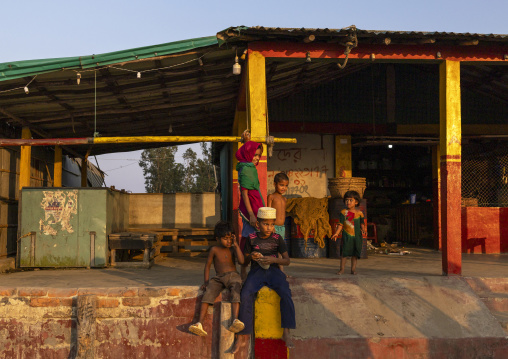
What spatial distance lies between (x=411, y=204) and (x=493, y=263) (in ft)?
16.2

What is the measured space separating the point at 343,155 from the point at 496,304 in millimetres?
6510

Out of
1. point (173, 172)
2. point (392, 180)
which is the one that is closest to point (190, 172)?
point (173, 172)

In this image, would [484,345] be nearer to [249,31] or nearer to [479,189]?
[249,31]

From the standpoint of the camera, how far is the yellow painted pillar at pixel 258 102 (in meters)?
7.24

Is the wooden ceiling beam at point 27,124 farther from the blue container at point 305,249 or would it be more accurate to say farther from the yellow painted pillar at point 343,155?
the yellow painted pillar at point 343,155

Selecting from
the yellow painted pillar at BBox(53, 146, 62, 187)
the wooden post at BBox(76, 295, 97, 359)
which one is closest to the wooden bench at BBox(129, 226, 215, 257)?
the yellow painted pillar at BBox(53, 146, 62, 187)

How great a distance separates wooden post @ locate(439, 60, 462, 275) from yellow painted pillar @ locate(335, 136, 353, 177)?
4.76 m

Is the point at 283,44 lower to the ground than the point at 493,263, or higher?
higher

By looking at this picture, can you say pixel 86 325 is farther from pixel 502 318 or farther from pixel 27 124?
pixel 27 124

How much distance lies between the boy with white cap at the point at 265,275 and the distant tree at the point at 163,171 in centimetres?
3168

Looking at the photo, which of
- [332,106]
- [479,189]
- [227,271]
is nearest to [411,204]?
[479,189]

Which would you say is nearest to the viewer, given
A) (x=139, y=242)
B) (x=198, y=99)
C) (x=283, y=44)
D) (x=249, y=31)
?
(x=249, y=31)

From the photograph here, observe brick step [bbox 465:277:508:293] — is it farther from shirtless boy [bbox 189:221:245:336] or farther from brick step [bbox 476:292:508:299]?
shirtless boy [bbox 189:221:245:336]

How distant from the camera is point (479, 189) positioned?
13.5 meters
